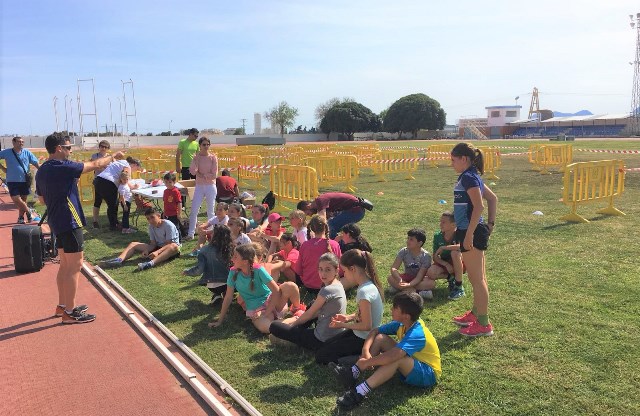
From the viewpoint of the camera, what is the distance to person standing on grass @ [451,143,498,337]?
471 cm

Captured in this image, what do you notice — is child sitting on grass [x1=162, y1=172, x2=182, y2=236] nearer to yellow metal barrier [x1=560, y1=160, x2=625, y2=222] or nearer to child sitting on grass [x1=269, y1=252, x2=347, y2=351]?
child sitting on grass [x1=269, y1=252, x2=347, y2=351]

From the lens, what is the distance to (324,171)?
17141 millimetres

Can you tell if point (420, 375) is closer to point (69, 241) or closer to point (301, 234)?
point (301, 234)

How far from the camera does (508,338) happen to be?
489cm

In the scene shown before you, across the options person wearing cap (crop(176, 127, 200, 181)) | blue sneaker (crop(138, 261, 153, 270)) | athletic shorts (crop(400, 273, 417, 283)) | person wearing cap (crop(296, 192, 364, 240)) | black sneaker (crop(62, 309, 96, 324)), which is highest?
person wearing cap (crop(176, 127, 200, 181))

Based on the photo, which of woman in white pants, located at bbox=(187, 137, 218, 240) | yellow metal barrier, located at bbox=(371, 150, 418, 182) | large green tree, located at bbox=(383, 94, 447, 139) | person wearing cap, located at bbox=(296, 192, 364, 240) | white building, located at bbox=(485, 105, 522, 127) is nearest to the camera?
person wearing cap, located at bbox=(296, 192, 364, 240)

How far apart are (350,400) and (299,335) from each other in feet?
3.67

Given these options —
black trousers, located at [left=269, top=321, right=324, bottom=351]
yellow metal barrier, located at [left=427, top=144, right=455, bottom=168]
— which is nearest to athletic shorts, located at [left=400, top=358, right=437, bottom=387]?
black trousers, located at [left=269, top=321, right=324, bottom=351]

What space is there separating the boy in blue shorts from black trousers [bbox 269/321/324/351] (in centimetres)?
60

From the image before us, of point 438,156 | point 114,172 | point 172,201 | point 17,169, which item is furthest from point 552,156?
point 17,169

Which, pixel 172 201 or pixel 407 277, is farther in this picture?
pixel 172 201

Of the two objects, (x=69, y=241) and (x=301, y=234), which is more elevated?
(x=69, y=241)

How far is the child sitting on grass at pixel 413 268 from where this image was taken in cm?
621

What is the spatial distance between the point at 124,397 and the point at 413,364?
2.35m
